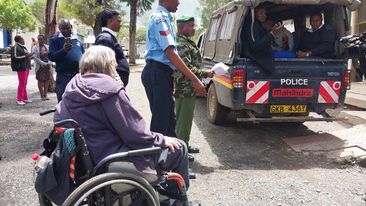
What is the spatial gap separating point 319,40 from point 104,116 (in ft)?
15.3

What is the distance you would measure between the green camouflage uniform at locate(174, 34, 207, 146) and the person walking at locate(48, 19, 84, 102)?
1.52 meters

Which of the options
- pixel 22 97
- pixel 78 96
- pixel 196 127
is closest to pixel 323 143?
pixel 196 127

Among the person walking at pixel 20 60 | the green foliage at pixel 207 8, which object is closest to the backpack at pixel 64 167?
the person walking at pixel 20 60

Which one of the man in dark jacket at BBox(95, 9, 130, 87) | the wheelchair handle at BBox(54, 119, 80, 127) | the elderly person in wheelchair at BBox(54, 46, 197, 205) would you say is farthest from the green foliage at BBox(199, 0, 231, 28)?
the wheelchair handle at BBox(54, 119, 80, 127)

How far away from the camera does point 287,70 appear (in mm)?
5867

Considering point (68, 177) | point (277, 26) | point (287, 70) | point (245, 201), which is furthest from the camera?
point (277, 26)

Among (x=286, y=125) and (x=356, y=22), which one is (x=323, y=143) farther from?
(x=356, y=22)

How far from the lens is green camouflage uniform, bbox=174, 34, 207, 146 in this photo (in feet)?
17.1

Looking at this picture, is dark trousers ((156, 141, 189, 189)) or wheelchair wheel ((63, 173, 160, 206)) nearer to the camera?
wheelchair wheel ((63, 173, 160, 206))

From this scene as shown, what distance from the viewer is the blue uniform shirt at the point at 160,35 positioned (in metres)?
4.07

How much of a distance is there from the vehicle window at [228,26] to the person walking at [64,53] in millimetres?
2429

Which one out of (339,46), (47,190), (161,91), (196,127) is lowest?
(196,127)

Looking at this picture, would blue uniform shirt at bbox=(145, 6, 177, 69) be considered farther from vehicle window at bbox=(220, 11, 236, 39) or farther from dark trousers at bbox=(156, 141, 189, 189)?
vehicle window at bbox=(220, 11, 236, 39)

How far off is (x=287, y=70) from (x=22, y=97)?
674cm
